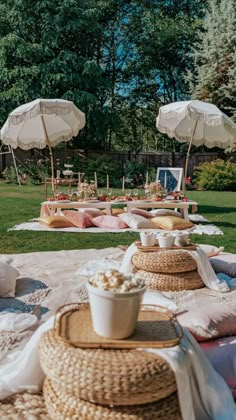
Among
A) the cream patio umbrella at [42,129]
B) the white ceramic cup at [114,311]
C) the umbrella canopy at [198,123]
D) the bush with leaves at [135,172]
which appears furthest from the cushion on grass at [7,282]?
the bush with leaves at [135,172]

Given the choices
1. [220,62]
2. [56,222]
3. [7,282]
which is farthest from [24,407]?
[220,62]

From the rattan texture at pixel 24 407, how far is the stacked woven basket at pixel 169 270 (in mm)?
2002

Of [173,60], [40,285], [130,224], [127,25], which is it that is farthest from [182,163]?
[40,285]

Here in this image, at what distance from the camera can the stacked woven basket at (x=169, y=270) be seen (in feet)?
14.7

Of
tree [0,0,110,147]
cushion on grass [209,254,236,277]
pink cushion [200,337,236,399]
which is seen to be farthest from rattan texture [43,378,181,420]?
tree [0,0,110,147]

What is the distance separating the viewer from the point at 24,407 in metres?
2.55

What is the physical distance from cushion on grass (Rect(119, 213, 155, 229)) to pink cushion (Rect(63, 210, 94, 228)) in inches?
24.0

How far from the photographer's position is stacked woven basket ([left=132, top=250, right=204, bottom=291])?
14.7 feet

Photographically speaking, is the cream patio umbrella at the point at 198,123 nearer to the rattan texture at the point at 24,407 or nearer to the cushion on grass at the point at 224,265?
the cushion on grass at the point at 224,265

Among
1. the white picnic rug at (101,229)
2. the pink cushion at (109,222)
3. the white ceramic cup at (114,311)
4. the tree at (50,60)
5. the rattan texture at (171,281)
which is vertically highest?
the tree at (50,60)

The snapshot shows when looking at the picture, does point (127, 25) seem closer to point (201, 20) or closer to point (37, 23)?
point (201, 20)

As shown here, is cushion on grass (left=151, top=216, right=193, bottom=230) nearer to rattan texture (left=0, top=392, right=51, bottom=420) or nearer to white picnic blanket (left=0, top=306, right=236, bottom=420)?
white picnic blanket (left=0, top=306, right=236, bottom=420)

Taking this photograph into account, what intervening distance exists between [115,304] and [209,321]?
3.15 feet

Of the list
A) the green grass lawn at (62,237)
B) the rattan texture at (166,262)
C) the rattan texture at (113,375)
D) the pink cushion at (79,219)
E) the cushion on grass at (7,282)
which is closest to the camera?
the rattan texture at (113,375)
